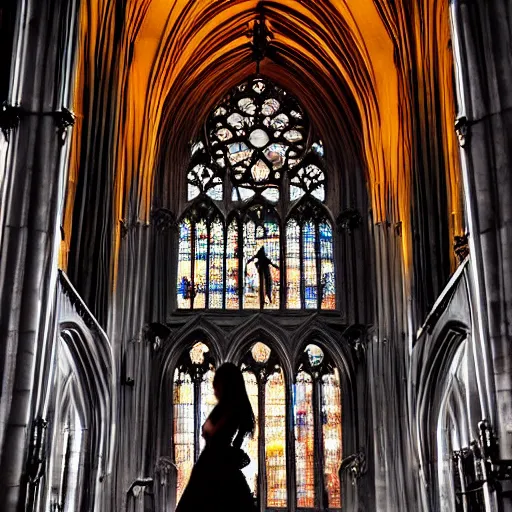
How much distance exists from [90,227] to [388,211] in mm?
7191

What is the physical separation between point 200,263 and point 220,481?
18.0 m

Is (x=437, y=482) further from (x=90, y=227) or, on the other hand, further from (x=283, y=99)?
(x=283, y=99)

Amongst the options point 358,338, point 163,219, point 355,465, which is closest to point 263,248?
point 163,219

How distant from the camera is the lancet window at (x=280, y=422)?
19.8m

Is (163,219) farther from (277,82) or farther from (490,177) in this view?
(490,177)

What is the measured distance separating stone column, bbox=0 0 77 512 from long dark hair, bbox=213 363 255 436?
19.8 ft

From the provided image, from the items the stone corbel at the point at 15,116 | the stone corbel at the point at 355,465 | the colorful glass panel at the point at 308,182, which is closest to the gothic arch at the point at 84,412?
the stone corbel at the point at 15,116

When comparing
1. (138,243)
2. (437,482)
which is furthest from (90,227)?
(437,482)

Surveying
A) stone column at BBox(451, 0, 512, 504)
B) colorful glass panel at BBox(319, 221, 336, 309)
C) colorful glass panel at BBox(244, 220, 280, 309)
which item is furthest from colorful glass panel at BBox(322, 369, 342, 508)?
stone column at BBox(451, 0, 512, 504)

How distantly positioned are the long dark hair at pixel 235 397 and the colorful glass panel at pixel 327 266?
17.1 meters

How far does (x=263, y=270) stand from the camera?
21.8 meters

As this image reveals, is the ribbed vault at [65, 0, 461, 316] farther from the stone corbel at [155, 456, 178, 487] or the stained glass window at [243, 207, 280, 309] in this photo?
the stone corbel at [155, 456, 178, 487]

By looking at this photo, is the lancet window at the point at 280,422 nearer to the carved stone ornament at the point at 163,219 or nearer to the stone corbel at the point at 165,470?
the stone corbel at the point at 165,470

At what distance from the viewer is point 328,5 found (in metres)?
21.3
